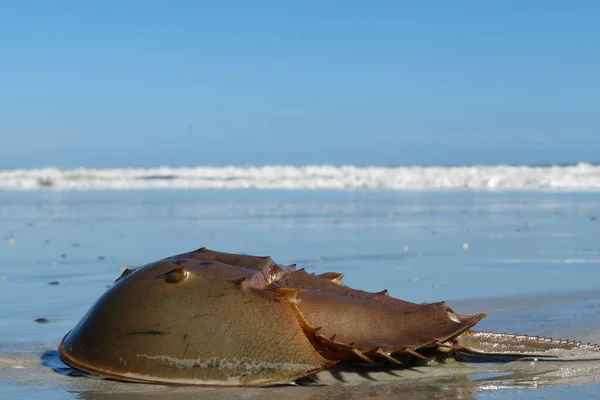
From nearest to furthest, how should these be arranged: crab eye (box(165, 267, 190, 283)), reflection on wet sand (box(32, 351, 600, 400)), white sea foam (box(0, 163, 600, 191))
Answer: reflection on wet sand (box(32, 351, 600, 400)) → crab eye (box(165, 267, 190, 283)) → white sea foam (box(0, 163, 600, 191))

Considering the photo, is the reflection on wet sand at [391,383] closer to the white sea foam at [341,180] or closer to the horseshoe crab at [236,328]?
the horseshoe crab at [236,328]

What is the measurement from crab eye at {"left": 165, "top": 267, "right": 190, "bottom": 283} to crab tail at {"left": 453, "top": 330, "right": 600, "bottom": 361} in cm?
107

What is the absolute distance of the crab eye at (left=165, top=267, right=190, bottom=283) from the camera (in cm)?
310

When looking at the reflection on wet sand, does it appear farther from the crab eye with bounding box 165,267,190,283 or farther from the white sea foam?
the white sea foam

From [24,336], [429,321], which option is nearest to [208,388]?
[429,321]

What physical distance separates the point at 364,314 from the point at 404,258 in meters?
4.79

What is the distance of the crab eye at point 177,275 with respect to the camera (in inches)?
122

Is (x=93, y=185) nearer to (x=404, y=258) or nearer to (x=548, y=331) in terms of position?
(x=404, y=258)

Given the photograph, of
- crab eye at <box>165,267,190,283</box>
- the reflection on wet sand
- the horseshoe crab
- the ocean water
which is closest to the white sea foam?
the ocean water

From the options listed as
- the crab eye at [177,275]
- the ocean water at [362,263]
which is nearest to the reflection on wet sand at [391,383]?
the ocean water at [362,263]

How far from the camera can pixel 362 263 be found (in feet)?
24.8

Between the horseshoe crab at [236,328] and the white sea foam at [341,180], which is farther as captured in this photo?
the white sea foam at [341,180]

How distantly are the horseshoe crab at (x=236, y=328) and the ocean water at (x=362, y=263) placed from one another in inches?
3.3

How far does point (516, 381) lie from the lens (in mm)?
3219
